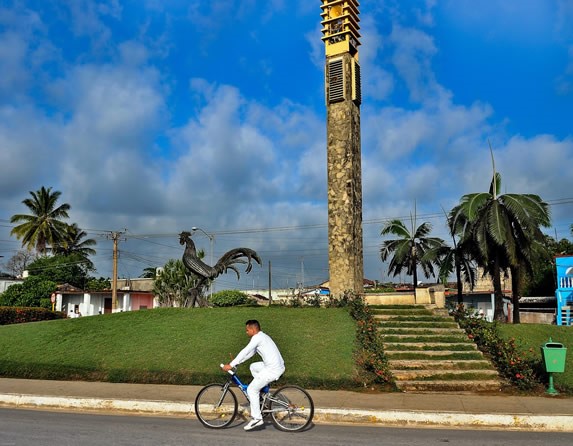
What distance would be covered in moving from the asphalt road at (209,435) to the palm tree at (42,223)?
1931 inches

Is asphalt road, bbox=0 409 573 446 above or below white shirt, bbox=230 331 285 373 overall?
below

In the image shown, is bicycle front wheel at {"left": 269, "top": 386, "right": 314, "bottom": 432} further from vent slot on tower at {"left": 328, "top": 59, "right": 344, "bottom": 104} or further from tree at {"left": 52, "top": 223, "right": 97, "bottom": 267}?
tree at {"left": 52, "top": 223, "right": 97, "bottom": 267}

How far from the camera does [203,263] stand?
18.8 meters

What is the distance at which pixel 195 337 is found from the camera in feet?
47.2

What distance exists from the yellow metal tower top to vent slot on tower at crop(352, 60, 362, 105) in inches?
27.9

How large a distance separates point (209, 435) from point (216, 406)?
557 millimetres

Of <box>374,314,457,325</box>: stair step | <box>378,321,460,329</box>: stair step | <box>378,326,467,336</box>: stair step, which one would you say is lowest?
<box>378,326,467,336</box>: stair step

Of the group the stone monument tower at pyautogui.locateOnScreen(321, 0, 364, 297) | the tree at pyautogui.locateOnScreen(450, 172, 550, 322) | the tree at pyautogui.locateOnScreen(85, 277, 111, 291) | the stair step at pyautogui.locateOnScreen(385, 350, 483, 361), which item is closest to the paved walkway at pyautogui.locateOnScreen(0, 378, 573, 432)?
the stair step at pyautogui.locateOnScreen(385, 350, 483, 361)

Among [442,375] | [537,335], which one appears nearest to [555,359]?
[442,375]

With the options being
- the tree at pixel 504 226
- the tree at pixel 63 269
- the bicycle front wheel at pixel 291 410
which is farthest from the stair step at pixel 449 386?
the tree at pixel 63 269

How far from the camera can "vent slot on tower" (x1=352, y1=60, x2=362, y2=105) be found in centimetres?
2133

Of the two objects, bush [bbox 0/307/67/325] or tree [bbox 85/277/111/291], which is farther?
tree [bbox 85/277/111/291]

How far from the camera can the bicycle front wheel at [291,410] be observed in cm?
787

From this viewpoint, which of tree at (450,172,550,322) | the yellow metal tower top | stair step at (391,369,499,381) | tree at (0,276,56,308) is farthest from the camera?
tree at (0,276,56,308)
